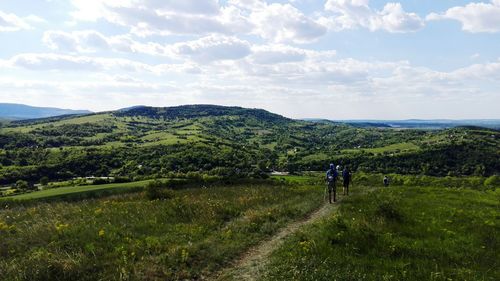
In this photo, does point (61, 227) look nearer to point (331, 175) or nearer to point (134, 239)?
point (134, 239)

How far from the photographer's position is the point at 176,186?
4472cm

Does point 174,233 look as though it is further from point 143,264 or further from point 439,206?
point 439,206

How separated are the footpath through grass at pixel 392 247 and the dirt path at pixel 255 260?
18.5 inches

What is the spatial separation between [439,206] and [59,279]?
88.5 ft

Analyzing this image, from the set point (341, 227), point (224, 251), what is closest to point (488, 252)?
point (341, 227)

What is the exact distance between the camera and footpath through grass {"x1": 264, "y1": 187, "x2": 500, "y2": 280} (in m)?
13.3

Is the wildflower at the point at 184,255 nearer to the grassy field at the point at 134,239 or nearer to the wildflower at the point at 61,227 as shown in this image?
the grassy field at the point at 134,239

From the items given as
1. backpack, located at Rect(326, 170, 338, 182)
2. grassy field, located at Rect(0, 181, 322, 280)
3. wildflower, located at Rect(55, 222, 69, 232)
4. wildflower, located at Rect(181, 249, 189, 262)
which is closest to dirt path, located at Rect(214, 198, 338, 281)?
grassy field, located at Rect(0, 181, 322, 280)

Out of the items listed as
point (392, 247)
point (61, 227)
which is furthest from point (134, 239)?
point (392, 247)

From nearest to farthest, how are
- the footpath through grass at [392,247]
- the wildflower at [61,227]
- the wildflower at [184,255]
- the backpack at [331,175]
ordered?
1. the footpath through grass at [392,247]
2. the wildflower at [184,255]
3. the wildflower at [61,227]
4. the backpack at [331,175]

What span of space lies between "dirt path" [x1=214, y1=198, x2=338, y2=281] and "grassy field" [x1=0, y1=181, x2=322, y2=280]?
1.52 feet

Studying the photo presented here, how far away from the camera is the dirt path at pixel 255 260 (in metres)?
12.9

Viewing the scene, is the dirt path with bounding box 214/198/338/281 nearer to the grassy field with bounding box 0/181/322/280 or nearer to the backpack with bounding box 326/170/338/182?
the grassy field with bounding box 0/181/322/280

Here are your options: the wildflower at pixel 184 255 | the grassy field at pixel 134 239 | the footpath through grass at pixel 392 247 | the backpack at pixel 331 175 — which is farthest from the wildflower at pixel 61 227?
the backpack at pixel 331 175
